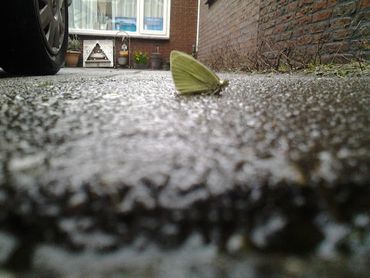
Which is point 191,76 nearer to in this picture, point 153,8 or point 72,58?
point 72,58

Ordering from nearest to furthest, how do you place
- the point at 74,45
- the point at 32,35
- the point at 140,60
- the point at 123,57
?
the point at 32,35, the point at 74,45, the point at 140,60, the point at 123,57

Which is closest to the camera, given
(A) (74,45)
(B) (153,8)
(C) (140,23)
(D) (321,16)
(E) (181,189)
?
(E) (181,189)

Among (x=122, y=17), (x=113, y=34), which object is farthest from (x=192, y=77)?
(x=122, y=17)

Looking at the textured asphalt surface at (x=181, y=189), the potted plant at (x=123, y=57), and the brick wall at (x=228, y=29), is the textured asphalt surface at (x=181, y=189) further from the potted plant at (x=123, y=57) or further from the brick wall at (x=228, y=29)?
the potted plant at (x=123, y=57)

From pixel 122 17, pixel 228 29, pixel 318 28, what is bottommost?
pixel 318 28

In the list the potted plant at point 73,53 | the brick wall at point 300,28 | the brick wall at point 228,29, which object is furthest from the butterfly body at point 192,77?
the potted plant at point 73,53

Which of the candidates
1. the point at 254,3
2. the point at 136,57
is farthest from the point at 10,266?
the point at 136,57
